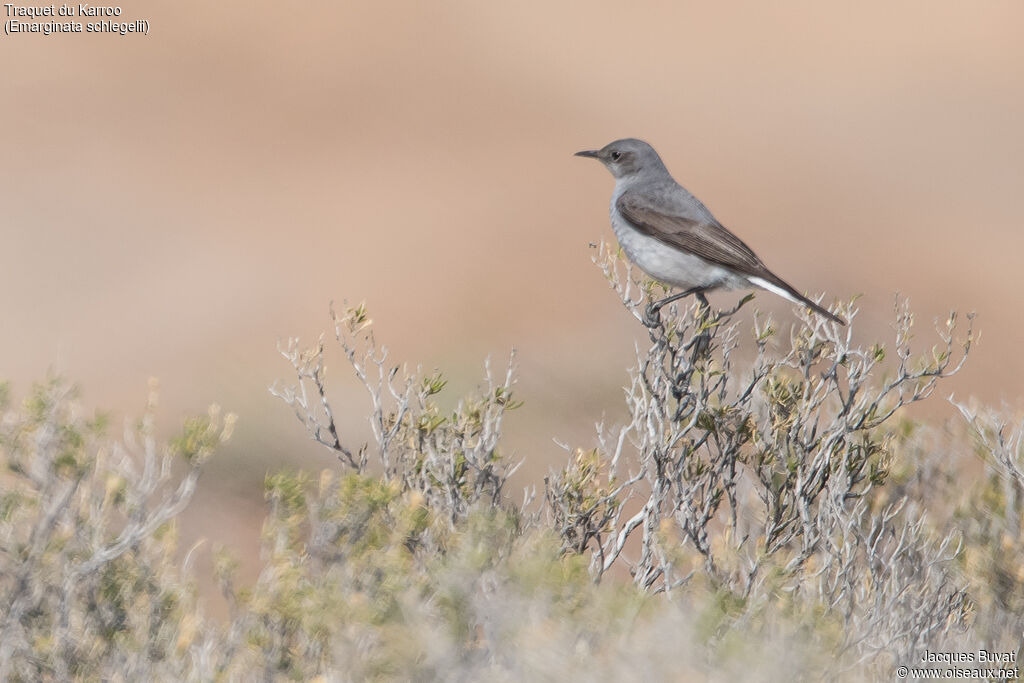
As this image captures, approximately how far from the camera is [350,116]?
28.3 meters

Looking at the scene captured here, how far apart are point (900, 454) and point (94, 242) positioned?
18734mm

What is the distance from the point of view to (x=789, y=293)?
288 inches

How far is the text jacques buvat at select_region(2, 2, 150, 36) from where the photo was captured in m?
25.8

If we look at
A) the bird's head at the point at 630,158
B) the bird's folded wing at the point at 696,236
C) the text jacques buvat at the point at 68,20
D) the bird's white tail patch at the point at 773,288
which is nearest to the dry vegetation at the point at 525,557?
the bird's white tail patch at the point at 773,288

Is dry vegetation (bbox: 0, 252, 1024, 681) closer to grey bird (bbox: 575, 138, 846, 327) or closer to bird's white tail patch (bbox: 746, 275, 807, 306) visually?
bird's white tail patch (bbox: 746, 275, 807, 306)

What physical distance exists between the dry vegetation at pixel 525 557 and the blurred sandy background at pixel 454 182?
665cm

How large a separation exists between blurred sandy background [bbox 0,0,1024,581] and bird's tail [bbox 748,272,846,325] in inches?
224

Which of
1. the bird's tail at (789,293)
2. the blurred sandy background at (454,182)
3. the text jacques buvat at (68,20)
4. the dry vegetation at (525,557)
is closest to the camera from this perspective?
the dry vegetation at (525,557)

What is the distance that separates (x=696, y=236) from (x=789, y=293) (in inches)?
35.4

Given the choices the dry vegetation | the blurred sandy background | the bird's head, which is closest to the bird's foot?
the dry vegetation

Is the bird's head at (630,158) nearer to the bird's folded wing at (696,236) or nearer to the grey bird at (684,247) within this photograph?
the grey bird at (684,247)

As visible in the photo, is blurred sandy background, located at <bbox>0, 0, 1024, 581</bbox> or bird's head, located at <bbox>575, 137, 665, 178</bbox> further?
blurred sandy background, located at <bbox>0, 0, 1024, 581</bbox>

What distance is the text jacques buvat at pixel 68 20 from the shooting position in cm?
2583

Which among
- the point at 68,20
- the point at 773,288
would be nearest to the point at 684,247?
the point at 773,288
